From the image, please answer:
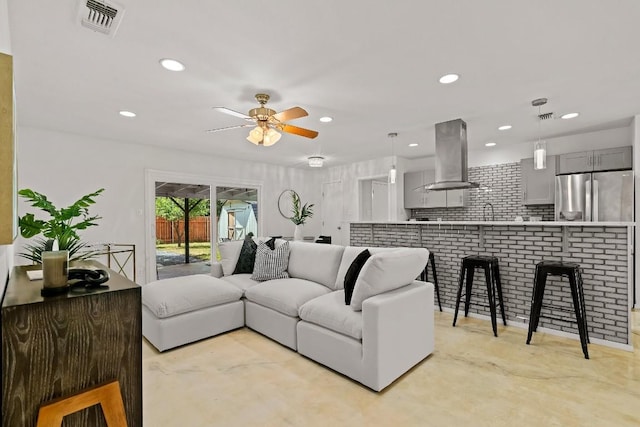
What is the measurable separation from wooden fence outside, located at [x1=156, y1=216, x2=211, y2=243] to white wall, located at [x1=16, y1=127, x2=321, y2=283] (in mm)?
327

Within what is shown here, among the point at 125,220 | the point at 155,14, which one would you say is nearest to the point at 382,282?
the point at 155,14

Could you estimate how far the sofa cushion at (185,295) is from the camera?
9.36 ft

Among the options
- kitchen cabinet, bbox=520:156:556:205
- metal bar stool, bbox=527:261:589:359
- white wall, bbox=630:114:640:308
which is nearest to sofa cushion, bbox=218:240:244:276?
metal bar stool, bbox=527:261:589:359

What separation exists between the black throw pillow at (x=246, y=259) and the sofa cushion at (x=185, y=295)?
569mm

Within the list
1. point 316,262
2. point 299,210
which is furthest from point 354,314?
point 299,210

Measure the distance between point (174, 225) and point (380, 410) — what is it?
187 inches

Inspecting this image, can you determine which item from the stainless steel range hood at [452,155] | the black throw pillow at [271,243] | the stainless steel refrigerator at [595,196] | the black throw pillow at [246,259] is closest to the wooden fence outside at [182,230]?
the black throw pillow at [246,259]

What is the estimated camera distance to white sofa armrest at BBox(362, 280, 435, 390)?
2.13 meters

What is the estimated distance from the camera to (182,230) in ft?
18.5

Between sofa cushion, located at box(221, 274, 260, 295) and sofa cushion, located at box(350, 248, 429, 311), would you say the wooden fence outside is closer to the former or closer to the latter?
sofa cushion, located at box(221, 274, 260, 295)

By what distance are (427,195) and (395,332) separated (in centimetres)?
430

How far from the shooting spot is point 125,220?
15.8ft

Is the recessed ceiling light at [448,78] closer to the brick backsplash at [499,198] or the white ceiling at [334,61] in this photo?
the white ceiling at [334,61]

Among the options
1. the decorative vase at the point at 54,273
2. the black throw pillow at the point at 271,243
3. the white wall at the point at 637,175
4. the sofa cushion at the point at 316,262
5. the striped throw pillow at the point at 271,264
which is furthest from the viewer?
the black throw pillow at the point at 271,243
